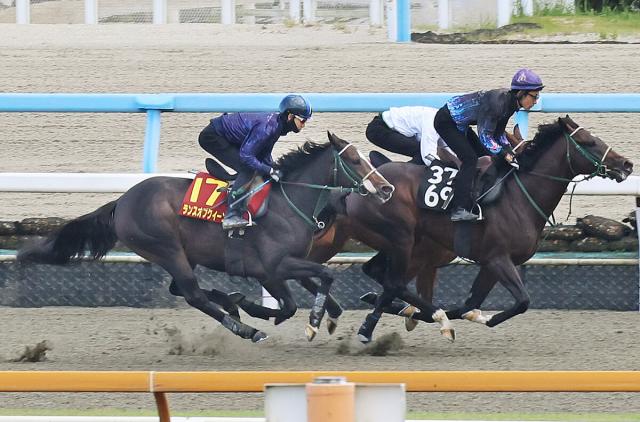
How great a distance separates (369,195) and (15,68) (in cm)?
804

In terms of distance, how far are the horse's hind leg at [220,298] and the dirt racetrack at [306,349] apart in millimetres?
146

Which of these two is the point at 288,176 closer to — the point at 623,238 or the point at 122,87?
the point at 623,238

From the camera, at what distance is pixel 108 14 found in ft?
60.3

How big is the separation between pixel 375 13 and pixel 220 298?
9.39m

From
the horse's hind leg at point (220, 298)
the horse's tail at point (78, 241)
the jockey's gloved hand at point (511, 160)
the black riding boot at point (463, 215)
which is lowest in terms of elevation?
the horse's hind leg at point (220, 298)

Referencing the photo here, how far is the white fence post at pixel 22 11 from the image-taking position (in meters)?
18.3

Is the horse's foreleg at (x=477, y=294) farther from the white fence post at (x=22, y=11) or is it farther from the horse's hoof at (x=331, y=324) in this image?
the white fence post at (x=22, y=11)

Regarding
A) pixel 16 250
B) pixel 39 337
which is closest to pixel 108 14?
pixel 16 250

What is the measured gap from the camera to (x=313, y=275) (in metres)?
8.34

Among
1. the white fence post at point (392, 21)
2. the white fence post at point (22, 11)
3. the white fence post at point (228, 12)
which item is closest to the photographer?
the white fence post at point (392, 21)

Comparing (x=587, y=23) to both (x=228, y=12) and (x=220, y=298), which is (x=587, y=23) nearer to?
(x=228, y=12)

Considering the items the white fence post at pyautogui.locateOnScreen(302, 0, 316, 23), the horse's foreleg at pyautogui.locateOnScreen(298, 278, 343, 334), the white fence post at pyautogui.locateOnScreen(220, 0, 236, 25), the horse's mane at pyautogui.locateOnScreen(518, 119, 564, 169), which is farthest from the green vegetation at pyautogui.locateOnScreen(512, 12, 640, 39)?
the horse's foreleg at pyautogui.locateOnScreen(298, 278, 343, 334)

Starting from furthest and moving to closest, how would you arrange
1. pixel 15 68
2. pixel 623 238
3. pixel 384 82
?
pixel 15 68 < pixel 384 82 < pixel 623 238

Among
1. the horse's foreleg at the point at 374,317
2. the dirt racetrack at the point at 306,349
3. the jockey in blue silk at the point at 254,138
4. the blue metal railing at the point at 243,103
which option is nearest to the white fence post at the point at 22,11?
the blue metal railing at the point at 243,103
